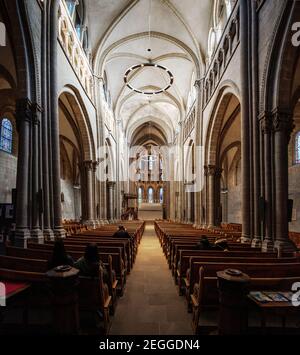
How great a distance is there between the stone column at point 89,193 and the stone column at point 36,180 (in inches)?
374

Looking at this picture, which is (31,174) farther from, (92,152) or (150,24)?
(150,24)

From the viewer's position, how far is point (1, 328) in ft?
13.0

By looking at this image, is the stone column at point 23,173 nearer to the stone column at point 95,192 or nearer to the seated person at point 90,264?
the seated person at point 90,264

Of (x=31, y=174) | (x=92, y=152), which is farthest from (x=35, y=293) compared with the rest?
(x=92, y=152)

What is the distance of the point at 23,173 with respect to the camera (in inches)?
352

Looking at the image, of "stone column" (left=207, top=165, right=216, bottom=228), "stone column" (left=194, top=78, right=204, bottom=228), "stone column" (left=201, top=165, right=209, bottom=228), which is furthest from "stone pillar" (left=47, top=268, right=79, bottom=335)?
"stone column" (left=194, top=78, right=204, bottom=228)

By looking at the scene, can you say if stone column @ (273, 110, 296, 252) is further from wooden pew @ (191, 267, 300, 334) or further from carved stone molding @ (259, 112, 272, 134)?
wooden pew @ (191, 267, 300, 334)

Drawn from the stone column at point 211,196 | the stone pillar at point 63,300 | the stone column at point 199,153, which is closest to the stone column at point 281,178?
the stone pillar at point 63,300

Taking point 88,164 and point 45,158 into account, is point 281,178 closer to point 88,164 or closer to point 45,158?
point 45,158

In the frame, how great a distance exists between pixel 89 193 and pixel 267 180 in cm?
1288

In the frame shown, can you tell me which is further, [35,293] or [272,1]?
[272,1]

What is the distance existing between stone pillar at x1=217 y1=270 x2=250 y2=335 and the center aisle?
1.47m

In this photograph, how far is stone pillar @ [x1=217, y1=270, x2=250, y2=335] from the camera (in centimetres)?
308

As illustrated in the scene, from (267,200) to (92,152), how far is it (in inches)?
536
